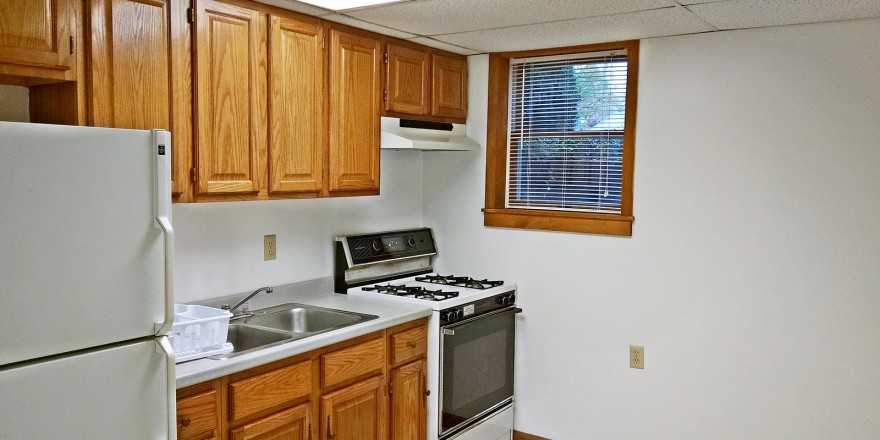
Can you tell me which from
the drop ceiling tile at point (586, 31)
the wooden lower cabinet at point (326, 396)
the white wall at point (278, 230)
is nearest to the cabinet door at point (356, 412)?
the wooden lower cabinet at point (326, 396)

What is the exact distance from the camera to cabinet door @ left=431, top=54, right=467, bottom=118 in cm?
386

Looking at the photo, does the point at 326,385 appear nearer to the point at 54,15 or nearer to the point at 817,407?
the point at 54,15

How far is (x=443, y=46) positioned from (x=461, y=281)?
1.25 metres

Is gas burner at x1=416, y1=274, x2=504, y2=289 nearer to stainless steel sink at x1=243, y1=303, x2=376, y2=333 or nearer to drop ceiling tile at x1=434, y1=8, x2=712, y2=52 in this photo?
stainless steel sink at x1=243, y1=303, x2=376, y2=333

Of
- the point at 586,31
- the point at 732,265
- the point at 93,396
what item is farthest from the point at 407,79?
the point at 93,396

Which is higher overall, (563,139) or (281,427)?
(563,139)

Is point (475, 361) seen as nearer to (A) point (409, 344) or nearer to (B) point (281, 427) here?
(A) point (409, 344)

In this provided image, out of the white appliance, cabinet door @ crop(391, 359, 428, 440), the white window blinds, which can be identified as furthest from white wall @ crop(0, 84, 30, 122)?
the white window blinds

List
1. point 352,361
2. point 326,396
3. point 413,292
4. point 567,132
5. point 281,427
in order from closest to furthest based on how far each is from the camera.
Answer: point 281,427 → point 326,396 → point 352,361 → point 413,292 → point 567,132

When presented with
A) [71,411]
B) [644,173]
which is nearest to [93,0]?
[71,411]

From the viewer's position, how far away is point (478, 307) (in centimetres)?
366

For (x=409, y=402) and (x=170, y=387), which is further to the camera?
(x=409, y=402)

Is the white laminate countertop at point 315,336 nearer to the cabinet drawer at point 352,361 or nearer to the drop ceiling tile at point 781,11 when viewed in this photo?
the cabinet drawer at point 352,361

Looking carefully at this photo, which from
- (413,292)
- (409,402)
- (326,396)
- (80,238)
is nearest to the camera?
(80,238)
